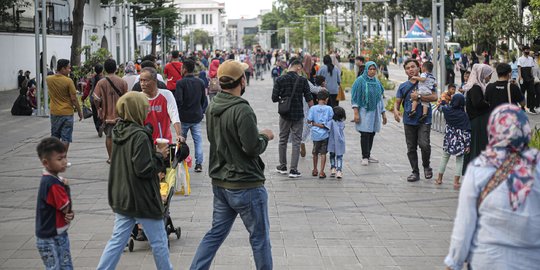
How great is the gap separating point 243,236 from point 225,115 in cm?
259

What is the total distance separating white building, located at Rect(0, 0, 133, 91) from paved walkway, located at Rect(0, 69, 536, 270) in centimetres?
1859

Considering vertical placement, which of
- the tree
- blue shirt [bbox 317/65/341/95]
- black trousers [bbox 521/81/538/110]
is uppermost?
the tree

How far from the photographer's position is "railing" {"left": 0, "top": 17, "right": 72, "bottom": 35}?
130 ft

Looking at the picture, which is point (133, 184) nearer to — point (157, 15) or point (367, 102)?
point (367, 102)

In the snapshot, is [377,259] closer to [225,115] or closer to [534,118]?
[225,115]

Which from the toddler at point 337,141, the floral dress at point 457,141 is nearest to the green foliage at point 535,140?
the floral dress at point 457,141

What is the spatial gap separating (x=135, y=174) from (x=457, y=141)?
20.4 ft

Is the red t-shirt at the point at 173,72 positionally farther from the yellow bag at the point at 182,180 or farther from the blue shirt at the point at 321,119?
the yellow bag at the point at 182,180

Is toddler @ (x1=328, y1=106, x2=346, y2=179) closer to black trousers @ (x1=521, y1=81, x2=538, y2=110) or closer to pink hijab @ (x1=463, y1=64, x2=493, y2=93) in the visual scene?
pink hijab @ (x1=463, y1=64, x2=493, y2=93)

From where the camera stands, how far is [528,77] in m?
23.2

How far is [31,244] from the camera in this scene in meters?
8.38

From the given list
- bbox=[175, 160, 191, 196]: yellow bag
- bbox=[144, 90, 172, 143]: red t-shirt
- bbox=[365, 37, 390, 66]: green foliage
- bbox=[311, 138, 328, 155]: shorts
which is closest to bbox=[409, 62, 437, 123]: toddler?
bbox=[311, 138, 328, 155]: shorts

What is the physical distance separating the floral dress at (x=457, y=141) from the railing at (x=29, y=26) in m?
30.6

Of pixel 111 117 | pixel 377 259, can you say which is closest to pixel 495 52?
pixel 111 117
